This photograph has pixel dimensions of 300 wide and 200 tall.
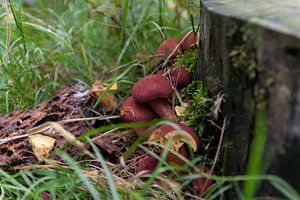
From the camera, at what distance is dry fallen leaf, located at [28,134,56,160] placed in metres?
1.69

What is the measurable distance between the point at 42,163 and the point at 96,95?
48cm

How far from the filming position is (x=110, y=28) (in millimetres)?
2791

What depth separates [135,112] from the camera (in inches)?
68.5

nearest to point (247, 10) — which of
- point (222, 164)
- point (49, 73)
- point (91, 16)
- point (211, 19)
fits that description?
point (211, 19)

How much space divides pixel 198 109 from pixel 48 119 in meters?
0.71

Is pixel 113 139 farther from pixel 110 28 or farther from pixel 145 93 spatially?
pixel 110 28

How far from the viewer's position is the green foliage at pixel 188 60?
1.85 meters

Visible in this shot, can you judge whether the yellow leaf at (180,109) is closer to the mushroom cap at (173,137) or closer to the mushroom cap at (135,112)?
the mushroom cap at (135,112)

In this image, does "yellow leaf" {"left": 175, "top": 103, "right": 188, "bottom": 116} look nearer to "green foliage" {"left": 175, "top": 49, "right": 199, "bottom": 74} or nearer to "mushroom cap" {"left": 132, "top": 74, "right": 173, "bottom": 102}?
Answer: "mushroom cap" {"left": 132, "top": 74, "right": 173, "bottom": 102}

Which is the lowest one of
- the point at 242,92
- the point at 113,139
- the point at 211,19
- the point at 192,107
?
the point at 113,139

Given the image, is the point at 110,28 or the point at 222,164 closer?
the point at 222,164

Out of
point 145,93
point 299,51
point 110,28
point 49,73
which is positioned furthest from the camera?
point 110,28

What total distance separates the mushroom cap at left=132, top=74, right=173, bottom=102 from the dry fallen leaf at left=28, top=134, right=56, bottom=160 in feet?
1.34

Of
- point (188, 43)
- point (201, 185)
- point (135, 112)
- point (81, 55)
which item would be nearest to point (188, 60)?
point (188, 43)
